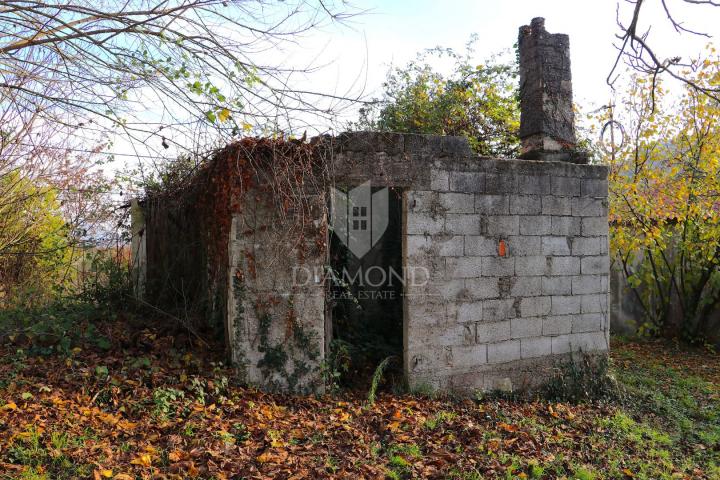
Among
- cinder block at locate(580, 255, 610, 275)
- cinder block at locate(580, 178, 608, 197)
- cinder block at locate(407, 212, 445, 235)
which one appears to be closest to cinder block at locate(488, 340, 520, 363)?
cinder block at locate(580, 255, 610, 275)

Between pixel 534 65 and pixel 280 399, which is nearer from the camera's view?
pixel 280 399

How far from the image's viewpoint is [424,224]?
213 inches

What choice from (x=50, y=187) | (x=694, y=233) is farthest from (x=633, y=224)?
(x=50, y=187)

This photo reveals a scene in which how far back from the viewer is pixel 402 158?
17.5 feet

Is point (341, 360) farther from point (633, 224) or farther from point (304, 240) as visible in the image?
point (633, 224)

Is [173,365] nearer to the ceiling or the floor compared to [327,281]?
nearer to the floor

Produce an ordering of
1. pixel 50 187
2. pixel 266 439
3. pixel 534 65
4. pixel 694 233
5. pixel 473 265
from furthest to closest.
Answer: pixel 694 233
pixel 50 187
pixel 534 65
pixel 473 265
pixel 266 439

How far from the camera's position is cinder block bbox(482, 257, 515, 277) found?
572 centimetres

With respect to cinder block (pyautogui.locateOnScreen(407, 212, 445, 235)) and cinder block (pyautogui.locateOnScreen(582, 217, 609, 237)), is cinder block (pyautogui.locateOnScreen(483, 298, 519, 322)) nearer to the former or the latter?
cinder block (pyautogui.locateOnScreen(407, 212, 445, 235))

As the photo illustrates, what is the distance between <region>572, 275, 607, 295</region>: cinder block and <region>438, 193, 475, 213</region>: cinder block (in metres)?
1.78

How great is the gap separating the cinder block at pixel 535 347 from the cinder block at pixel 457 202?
5.53 feet

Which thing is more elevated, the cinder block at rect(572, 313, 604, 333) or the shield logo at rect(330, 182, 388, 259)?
the shield logo at rect(330, 182, 388, 259)

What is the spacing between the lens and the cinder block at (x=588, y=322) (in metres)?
6.36

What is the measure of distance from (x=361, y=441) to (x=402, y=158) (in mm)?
2743
